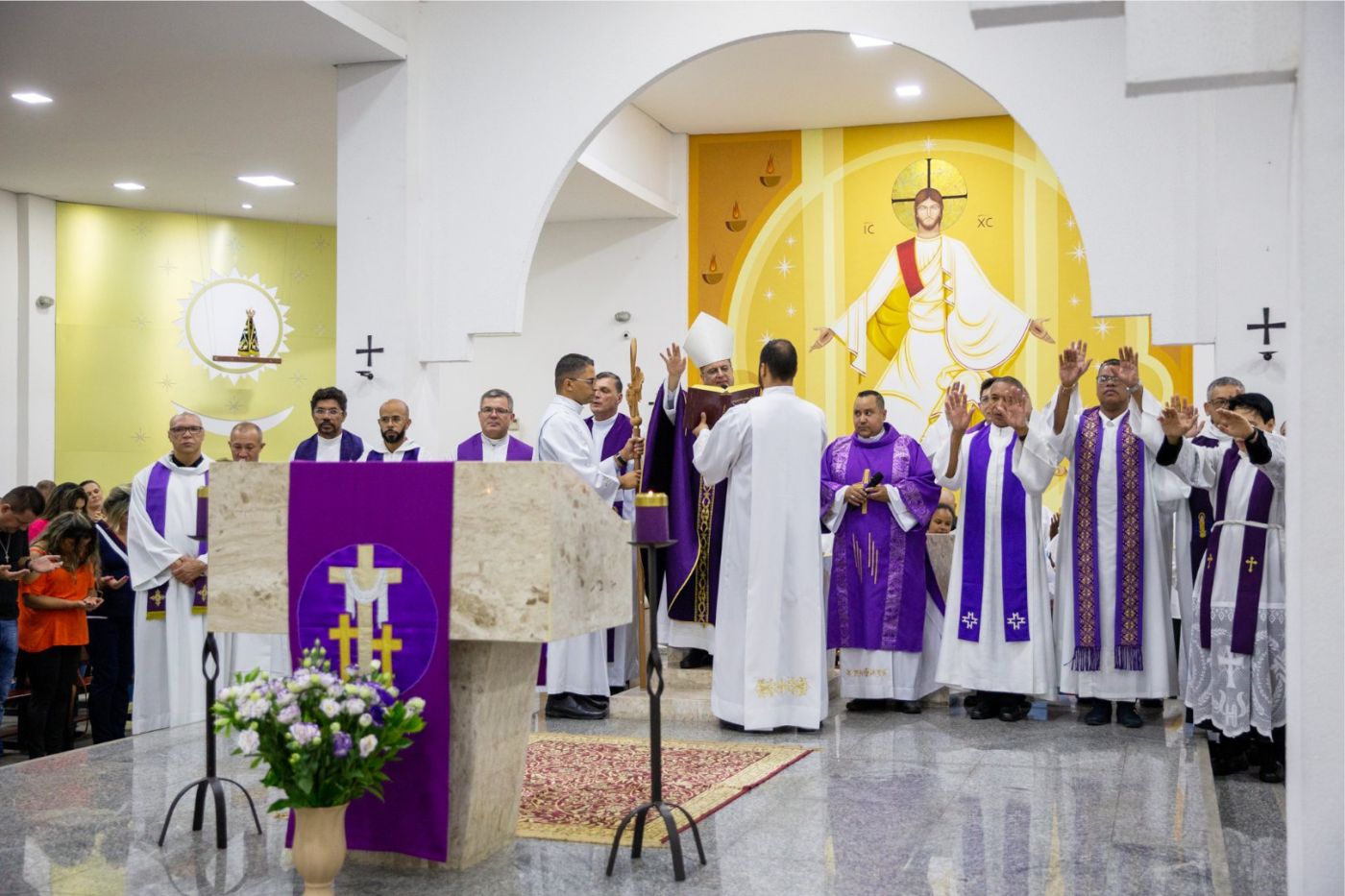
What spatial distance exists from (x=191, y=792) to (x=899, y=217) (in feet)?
28.0

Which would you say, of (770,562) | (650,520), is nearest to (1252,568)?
(770,562)

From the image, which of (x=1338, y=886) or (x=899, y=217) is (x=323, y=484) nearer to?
(x=1338, y=886)

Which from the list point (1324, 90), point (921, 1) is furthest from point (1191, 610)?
point (1324, 90)

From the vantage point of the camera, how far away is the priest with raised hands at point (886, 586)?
7.15 metres

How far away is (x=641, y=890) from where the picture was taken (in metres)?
4.00

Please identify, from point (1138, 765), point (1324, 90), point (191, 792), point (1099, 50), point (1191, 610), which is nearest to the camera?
point (1324, 90)

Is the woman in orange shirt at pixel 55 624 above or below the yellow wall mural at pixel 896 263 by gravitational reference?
below

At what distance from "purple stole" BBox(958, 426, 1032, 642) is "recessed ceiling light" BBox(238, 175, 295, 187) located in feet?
23.0

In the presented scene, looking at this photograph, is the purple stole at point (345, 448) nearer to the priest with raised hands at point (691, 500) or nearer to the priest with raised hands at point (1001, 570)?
the priest with raised hands at point (691, 500)

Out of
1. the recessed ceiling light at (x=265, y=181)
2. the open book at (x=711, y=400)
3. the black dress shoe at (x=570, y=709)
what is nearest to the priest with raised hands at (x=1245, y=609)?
the open book at (x=711, y=400)

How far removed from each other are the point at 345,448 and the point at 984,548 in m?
3.43

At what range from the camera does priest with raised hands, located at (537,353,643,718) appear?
6781 millimetres

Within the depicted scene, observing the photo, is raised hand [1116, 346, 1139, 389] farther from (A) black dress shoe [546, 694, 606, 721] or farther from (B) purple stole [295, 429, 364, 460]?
(B) purple stole [295, 429, 364, 460]

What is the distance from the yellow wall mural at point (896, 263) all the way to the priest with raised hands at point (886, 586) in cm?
471
